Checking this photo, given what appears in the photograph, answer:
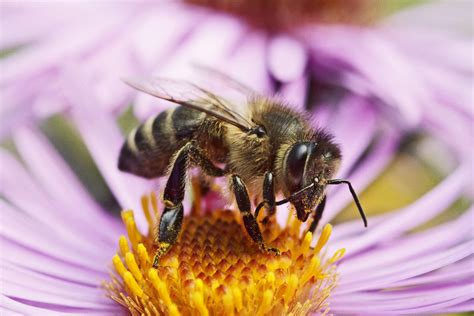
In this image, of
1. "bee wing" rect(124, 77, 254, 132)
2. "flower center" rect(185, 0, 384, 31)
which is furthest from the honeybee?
"flower center" rect(185, 0, 384, 31)

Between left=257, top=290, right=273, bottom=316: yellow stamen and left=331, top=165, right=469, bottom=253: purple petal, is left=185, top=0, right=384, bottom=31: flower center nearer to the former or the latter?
left=331, top=165, right=469, bottom=253: purple petal

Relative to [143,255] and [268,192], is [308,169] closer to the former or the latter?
[268,192]

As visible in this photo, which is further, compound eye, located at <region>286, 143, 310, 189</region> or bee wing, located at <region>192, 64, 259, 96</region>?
bee wing, located at <region>192, 64, 259, 96</region>

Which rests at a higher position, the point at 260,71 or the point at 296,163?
the point at 260,71

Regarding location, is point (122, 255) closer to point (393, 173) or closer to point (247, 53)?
point (247, 53)

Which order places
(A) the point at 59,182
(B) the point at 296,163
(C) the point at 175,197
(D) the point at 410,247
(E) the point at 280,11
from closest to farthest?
(B) the point at 296,163 → (C) the point at 175,197 → (D) the point at 410,247 → (A) the point at 59,182 → (E) the point at 280,11

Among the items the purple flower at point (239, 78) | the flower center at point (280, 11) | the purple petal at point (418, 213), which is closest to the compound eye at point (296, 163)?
the purple flower at point (239, 78)

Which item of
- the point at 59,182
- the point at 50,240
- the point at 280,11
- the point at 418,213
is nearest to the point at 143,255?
the point at 50,240

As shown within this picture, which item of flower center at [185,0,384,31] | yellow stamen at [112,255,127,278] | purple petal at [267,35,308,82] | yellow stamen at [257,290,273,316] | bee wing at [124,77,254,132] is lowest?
yellow stamen at [257,290,273,316]

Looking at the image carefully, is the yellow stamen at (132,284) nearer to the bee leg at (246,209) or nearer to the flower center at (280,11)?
the bee leg at (246,209)
